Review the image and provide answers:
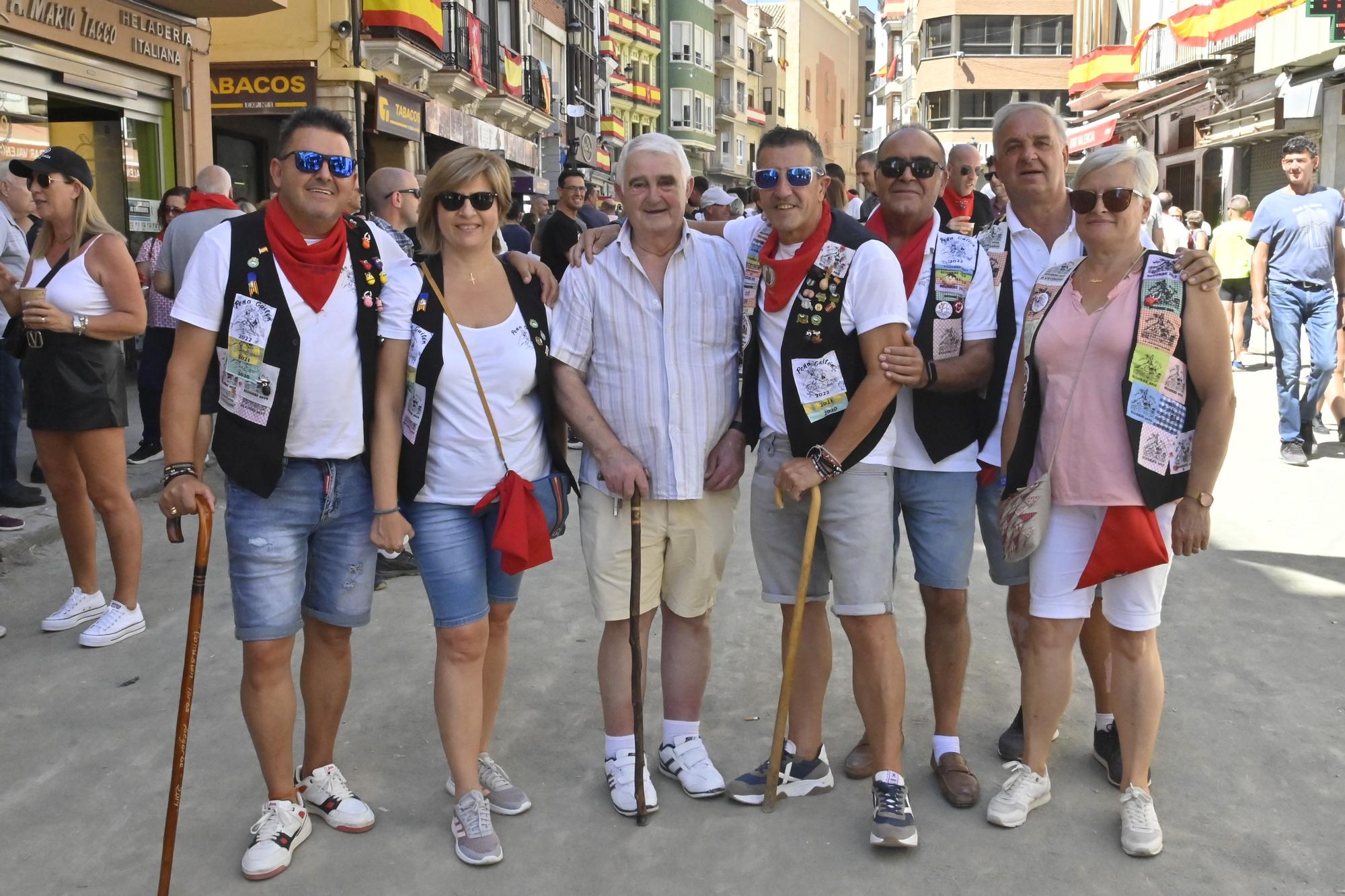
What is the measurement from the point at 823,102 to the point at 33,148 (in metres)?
82.0

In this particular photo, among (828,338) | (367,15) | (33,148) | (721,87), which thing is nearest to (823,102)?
(721,87)

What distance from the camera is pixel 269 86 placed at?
1775cm

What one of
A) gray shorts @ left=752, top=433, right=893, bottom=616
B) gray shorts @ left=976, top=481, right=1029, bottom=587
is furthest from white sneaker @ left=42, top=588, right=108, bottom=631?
gray shorts @ left=976, top=481, right=1029, bottom=587

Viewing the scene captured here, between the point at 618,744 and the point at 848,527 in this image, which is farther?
the point at 618,744

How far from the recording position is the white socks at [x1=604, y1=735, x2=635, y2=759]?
381 centimetres

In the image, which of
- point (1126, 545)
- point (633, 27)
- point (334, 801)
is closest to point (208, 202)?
point (334, 801)

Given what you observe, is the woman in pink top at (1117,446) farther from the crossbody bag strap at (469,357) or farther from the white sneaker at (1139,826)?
the crossbody bag strap at (469,357)

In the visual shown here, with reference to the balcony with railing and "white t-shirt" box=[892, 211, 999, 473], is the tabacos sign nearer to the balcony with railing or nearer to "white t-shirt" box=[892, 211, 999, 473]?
"white t-shirt" box=[892, 211, 999, 473]

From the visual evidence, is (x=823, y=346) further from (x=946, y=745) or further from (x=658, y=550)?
(x=946, y=745)

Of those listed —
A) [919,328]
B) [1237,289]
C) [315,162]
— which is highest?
[1237,289]

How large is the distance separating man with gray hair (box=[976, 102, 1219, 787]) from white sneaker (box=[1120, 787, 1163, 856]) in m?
0.33

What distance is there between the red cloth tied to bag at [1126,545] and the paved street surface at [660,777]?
763mm

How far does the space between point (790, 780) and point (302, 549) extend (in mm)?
1598

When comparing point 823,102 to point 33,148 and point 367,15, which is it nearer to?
point 367,15
